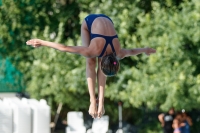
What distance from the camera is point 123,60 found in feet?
54.6

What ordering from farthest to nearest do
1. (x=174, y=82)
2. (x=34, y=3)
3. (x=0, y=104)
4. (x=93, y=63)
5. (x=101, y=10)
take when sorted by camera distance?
1. (x=34, y=3)
2. (x=101, y=10)
3. (x=174, y=82)
4. (x=0, y=104)
5. (x=93, y=63)

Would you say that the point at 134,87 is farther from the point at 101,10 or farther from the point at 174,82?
the point at 101,10

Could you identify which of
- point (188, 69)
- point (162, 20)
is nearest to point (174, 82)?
point (188, 69)

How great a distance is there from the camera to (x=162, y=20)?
1541cm

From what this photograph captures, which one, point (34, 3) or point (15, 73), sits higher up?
point (34, 3)

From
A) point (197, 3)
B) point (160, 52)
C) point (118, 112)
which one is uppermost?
point (197, 3)

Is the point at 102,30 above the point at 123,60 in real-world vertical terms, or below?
above

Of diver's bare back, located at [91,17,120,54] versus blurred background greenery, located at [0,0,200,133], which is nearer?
diver's bare back, located at [91,17,120,54]

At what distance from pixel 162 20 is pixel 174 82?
1487mm

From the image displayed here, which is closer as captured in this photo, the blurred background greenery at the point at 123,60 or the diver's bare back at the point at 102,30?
the diver's bare back at the point at 102,30

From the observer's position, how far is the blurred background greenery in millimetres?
14969

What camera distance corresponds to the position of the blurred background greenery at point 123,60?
14969mm

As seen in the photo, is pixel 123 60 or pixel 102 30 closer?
pixel 102 30

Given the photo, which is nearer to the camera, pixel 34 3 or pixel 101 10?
pixel 101 10
